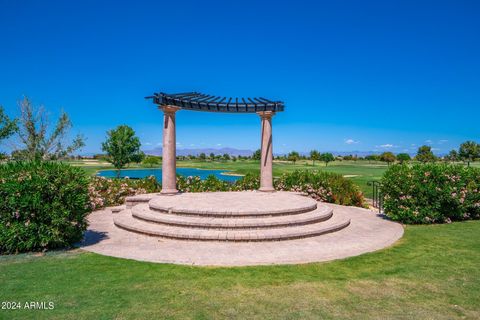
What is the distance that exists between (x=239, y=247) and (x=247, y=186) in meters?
9.97

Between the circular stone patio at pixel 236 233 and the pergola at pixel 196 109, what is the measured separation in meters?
2.88

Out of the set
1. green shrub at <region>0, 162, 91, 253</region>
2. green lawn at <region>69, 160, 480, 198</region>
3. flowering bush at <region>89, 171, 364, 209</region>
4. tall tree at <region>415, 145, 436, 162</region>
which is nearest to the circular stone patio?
green shrub at <region>0, 162, 91, 253</region>

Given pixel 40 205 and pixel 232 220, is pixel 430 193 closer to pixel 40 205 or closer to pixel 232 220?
pixel 232 220

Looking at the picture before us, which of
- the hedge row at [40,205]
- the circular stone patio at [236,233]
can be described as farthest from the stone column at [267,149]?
the hedge row at [40,205]

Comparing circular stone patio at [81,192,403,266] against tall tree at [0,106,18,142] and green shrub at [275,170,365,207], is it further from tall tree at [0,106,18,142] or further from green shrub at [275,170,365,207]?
tall tree at [0,106,18,142]

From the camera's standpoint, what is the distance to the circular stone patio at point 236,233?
7.07 metres

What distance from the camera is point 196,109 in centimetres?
1518

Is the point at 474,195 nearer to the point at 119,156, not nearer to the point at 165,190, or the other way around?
the point at 165,190

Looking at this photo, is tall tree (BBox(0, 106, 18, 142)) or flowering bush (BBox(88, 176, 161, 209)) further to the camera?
tall tree (BBox(0, 106, 18, 142))

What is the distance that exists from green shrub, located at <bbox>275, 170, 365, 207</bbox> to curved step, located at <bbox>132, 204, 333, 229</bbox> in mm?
5531

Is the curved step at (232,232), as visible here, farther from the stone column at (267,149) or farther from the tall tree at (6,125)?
Result: the tall tree at (6,125)

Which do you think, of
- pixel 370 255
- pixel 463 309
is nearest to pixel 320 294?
pixel 463 309

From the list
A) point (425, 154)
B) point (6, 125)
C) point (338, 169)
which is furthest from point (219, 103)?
point (425, 154)

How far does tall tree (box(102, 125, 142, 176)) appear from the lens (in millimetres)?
44094
